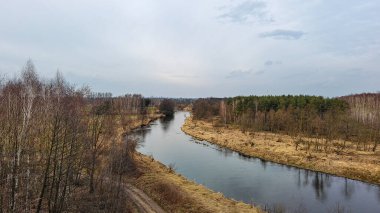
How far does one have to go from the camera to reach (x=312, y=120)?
89438mm

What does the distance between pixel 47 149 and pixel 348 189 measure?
38.2m

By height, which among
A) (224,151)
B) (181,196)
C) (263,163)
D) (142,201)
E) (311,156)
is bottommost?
(263,163)

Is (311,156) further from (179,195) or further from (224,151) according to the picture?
(179,195)

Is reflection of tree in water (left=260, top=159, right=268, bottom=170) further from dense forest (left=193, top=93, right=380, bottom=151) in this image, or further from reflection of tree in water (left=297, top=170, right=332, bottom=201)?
dense forest (left=193, top=93, right=380, bottom=151)

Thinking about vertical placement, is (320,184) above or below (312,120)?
below

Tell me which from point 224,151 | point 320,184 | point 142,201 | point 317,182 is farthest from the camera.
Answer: point 224,151

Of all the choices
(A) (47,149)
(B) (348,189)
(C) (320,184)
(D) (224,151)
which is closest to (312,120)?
(D) (224,151)

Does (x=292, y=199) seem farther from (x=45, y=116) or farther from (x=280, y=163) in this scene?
(x=45, y=116)

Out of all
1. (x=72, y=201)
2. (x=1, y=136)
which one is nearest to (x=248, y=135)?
(x=72, y=201)

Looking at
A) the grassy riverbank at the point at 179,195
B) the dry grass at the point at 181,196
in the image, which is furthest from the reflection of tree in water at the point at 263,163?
the dry grass at the point at 181,196

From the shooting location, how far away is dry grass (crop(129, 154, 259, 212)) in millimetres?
35562

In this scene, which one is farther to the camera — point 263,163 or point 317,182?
point 263,163

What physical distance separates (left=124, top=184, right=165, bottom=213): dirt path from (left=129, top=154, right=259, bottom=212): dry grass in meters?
0.70

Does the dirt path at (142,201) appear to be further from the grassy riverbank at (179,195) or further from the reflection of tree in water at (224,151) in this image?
the reflection of tree in water at (224,151)
